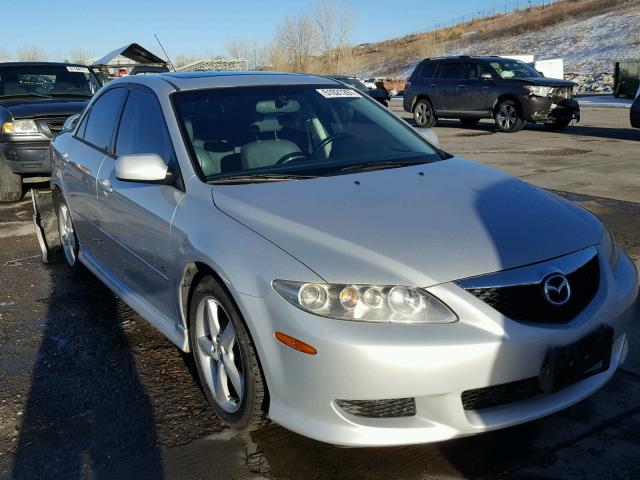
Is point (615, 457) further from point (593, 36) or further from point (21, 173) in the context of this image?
point (593, 36)

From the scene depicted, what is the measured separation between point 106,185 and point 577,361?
2886 millimetres

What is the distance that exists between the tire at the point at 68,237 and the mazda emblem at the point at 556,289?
148 inches

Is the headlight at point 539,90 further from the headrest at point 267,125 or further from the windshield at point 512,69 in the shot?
the headrest at point 267,125

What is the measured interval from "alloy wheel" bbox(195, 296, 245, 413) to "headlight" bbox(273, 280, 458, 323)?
506mm

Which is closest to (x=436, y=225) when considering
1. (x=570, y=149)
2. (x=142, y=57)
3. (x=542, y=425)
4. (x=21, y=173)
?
(x=542, y=425)

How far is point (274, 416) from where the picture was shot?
8.57ft

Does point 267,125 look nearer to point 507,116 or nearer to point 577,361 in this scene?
point 577,361

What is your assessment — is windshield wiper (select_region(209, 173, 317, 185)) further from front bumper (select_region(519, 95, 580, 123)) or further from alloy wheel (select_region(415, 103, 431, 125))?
alloy wheel (select_region(415, 103, 431, 125))

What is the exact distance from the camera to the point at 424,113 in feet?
59.9

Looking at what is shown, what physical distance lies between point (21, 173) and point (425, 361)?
7322 millimetres

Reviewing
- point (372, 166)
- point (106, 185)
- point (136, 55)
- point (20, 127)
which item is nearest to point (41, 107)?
point (20, 127)

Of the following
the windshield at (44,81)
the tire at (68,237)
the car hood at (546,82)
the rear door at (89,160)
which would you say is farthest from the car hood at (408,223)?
the car hood at (546,82)

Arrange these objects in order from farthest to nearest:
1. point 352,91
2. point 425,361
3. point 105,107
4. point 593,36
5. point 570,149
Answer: point 593,36 → point 570,149 → point 105,107 → point 352,91 → point 425,361

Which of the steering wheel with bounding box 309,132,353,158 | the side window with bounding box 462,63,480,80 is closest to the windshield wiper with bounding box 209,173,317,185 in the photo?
the steering wheel with bounding box 309,132,353,158
